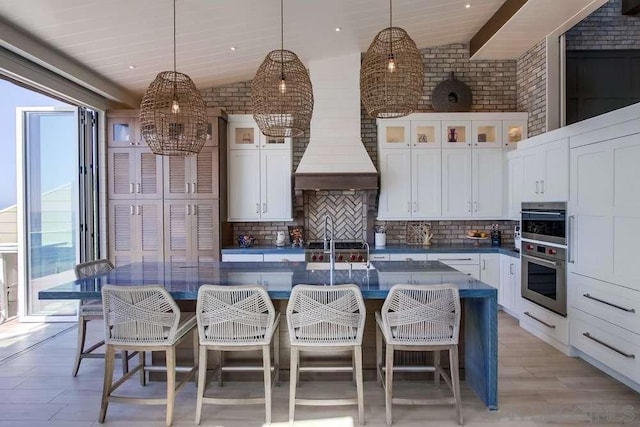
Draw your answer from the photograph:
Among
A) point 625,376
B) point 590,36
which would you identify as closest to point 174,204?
point 625,376

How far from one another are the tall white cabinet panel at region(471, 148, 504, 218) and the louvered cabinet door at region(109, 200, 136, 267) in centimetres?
A: 442

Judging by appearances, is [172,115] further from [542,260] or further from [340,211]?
[542,260]

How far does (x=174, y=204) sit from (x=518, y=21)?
447cm

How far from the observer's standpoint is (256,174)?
210 inches

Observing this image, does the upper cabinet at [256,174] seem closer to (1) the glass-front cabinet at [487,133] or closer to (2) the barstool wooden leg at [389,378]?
(1) the glass-front cabinet at [487,133]

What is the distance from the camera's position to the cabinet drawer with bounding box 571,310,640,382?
9.40 feet

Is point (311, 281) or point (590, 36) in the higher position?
point (590, 36)

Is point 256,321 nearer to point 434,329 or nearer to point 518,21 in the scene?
point 434,329

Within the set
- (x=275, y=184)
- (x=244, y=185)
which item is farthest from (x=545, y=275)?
(x=244, y=185)

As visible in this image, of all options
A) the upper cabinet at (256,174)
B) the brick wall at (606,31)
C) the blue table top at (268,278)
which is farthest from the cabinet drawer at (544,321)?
the brick wall at (606,31)

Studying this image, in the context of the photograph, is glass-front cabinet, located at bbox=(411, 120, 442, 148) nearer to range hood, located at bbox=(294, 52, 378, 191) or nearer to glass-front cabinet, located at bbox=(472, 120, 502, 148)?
glass-front cabinet, located at bbox=(472, 120, 502, 148)

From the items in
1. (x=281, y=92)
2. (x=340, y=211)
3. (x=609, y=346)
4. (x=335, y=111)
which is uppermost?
(x=335, y=111)

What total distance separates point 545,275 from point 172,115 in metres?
3.71

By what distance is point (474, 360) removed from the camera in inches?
116
